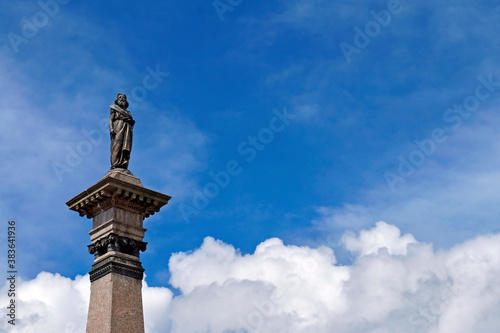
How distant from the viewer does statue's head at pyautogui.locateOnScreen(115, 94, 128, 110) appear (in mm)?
26203

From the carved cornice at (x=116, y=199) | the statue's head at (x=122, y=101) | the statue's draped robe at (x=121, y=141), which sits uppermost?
the statue's head at (x=122, y=101)

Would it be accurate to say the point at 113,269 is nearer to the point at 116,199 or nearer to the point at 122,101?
the point at 116,199

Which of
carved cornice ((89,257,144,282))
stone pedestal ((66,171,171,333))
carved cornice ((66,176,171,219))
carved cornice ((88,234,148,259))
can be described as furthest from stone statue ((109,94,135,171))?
carved cornice ((89,257,144,282))

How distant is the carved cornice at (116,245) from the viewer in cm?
2367

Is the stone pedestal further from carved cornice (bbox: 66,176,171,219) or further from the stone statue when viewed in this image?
the stone statue

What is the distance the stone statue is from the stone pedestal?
74 cm

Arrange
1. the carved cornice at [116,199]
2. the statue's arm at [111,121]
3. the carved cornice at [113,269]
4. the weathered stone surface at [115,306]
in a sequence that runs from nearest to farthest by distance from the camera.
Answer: the weathered stone surface at [115,306]
the carved cornice at [113,269]
the carved cornice at [116,199]
the statue's arm at [111,121]

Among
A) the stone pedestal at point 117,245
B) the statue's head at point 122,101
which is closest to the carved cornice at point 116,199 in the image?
the stone pedestal at point 117,245

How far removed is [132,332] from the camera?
22734mm

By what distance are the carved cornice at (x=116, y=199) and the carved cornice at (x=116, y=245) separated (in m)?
1.04

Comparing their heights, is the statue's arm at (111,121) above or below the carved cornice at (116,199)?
above

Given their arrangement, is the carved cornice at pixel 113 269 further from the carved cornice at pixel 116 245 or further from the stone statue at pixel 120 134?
the stone statue at pixel 120 134

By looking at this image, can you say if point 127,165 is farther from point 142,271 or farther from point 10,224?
point 10,224

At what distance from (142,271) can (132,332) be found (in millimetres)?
2095
